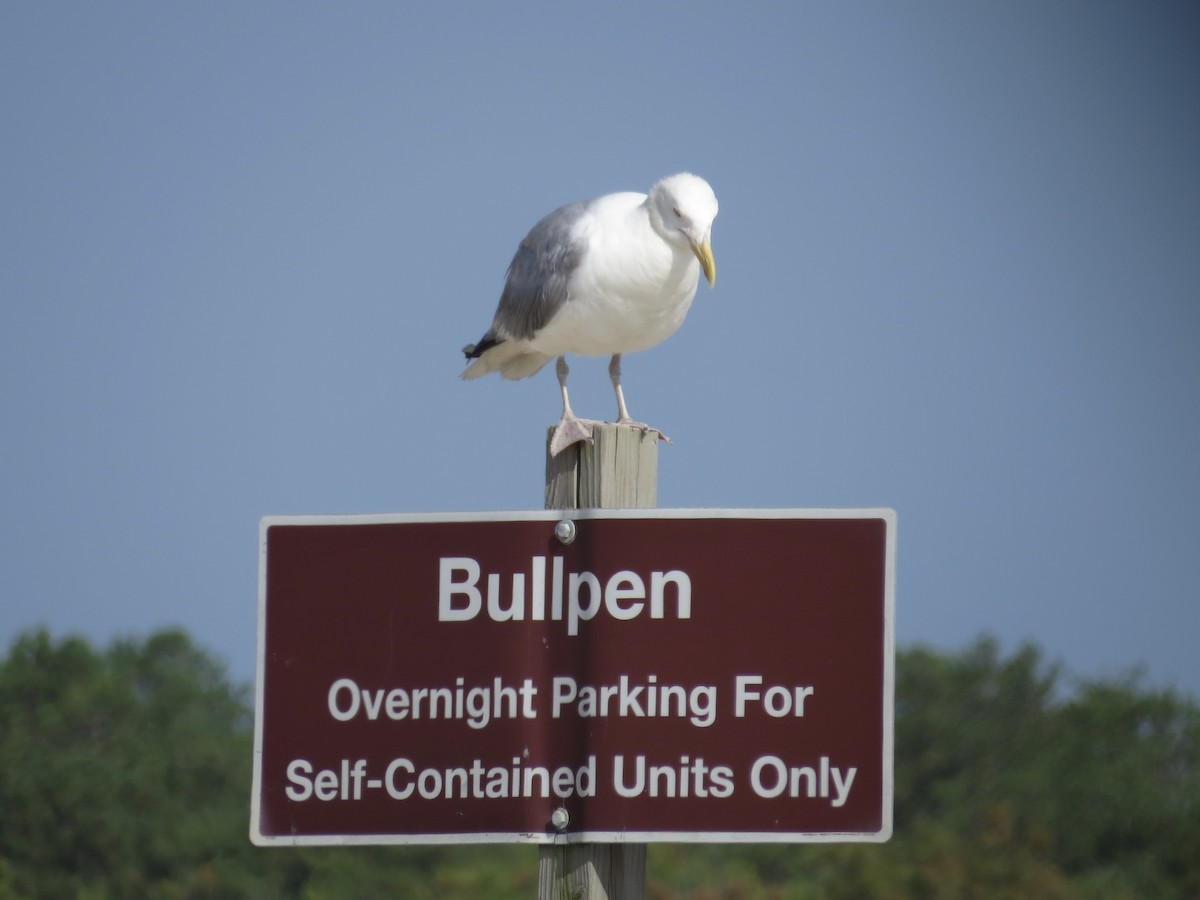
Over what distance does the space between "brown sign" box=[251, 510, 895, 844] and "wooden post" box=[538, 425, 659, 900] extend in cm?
9

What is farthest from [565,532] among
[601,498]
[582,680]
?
[582,680]

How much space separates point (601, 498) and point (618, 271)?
1.78 m

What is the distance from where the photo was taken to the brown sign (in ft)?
9.96

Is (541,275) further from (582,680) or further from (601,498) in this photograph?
(582,680)

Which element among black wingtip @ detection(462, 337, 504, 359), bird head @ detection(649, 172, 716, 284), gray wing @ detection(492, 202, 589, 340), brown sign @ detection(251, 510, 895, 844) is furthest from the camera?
black wingtip @ detection(462, 337, 504, 359)

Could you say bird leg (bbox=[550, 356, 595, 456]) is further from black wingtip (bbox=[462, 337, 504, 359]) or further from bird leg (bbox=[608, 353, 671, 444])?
black wingtip (bbox=[462, 337, 504, 359])

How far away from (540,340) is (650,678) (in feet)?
8.06

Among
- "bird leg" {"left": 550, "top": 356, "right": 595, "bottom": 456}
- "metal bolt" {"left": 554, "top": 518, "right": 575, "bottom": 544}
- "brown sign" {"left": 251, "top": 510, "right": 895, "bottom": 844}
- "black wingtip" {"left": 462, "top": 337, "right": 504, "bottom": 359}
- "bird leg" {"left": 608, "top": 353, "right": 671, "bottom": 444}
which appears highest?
"black wingtip" {"left": 462, "top": 337, "right": 504, "bottom": 359}

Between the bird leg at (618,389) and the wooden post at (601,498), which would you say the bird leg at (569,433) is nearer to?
the wooden post at (601,498)

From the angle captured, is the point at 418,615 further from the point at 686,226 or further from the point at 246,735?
the point at 246,735

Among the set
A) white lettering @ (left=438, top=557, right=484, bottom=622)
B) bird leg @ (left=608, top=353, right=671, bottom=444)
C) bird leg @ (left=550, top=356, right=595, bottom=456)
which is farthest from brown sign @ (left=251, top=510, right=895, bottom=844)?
bird leg @ (left=608, top=353, right=671, bottom=444)

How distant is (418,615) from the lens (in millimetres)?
3225

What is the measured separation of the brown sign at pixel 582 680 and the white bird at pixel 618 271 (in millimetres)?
1551

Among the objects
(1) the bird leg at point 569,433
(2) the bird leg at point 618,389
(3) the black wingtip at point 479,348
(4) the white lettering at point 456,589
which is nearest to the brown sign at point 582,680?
(4) the white lettering at point 456,589
